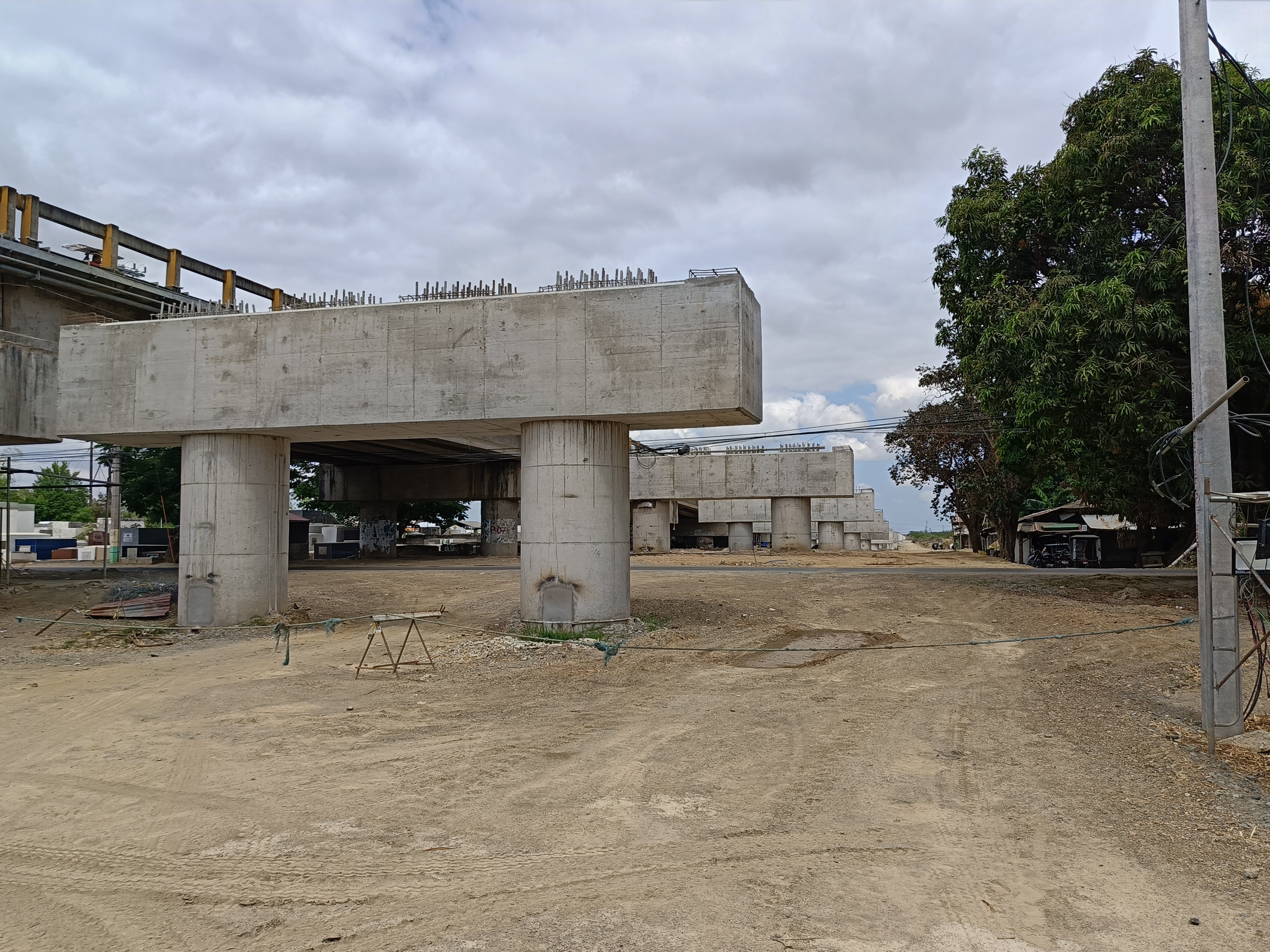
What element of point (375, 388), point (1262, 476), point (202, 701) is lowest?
point (202, 701)

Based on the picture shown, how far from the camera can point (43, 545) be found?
2087 inches

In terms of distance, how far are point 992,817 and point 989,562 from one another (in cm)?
3281

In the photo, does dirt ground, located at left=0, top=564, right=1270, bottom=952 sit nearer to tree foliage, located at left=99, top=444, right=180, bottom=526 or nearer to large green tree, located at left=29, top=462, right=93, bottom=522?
tree foliage, located at left=99, top=444, right=180, bottom=526

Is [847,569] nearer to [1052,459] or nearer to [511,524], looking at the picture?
[1052,459]

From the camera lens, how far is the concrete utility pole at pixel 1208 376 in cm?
755

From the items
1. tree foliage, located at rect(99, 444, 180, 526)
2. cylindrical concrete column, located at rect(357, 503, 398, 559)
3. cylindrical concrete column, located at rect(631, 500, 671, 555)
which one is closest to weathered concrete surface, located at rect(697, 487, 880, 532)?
cylindrical concrete column, located at rect(631, 500, 671, 555)

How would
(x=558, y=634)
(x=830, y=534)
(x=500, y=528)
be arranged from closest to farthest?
1. (x=558, y=634)
2. (x=500, y=528)
3. (x=830, y=534)

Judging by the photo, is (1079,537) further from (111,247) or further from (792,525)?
(111,247)

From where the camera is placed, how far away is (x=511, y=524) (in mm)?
41781

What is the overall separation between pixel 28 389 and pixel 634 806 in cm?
1928

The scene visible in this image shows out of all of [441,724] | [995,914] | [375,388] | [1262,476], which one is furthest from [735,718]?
[1262,476]

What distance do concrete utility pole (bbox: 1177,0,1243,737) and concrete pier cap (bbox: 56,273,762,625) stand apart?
22.5ft

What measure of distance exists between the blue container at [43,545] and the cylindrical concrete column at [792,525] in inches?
1628

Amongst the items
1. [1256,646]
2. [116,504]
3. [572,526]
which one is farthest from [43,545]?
[1256,646]
